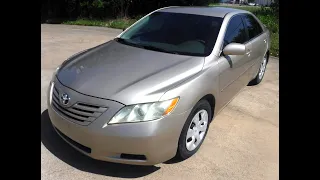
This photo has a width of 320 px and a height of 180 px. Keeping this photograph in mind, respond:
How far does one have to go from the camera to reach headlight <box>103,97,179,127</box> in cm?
244

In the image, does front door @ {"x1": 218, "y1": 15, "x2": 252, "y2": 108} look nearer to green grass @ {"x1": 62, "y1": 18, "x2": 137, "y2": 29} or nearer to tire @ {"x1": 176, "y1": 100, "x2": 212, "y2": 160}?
tire @ {"x1": 176, "y1": 100, "x2": 212, "y2": 160}

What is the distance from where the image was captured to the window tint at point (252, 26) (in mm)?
4531

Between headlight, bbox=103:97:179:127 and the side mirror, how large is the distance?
1236mm

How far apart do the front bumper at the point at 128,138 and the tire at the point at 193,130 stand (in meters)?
0.12

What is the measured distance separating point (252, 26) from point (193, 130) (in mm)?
2550

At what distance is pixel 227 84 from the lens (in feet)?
11.7

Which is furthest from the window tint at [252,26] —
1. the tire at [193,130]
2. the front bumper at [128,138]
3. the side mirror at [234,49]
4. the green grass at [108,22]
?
the green grass at [108,22]

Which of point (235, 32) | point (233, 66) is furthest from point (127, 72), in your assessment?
point (235, 32)

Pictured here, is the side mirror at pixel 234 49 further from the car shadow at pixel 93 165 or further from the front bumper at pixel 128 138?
the car shadow at pixel 93 165
